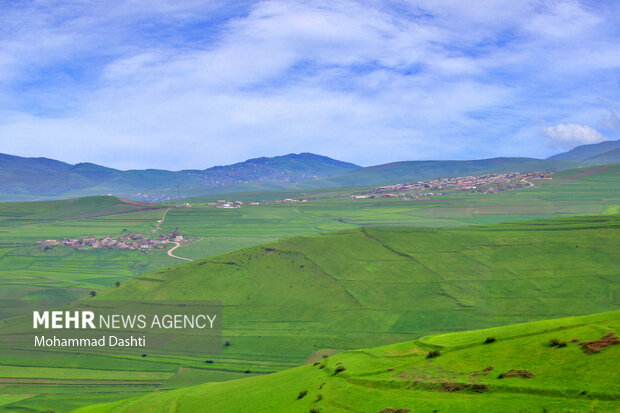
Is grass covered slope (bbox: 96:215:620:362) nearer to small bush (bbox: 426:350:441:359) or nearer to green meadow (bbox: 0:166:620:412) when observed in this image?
green meadow (bbox: 0:166:620:412)

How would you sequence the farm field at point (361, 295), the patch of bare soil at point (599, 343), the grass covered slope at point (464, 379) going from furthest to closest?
the farm field at point (361, 295) < the patch of bare soil at point (599, 343) < the grass covered slope at point (464, 379)

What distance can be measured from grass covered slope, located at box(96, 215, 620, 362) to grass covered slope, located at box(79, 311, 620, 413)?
221 ft

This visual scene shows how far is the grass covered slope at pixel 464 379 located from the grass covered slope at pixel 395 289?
67.4 metres

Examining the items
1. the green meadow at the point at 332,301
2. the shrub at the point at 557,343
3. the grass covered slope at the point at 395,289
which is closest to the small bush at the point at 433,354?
the shrub at the point at 557,343

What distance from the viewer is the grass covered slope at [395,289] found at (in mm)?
144375

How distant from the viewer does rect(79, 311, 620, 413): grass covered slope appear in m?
40.2

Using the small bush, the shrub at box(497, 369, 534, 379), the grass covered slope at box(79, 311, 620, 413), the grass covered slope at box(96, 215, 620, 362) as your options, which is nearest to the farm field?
the grass covered slope at box(96, 215, 620, 362)

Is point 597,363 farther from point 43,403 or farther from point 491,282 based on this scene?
point 491,282

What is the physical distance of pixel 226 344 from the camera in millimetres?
144500

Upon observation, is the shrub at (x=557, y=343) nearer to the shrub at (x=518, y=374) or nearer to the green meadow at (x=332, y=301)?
the shrub at (x=518, y=374)

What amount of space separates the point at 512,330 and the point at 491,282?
115895mm

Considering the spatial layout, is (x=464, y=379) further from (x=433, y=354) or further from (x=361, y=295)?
(x=361, y=295)

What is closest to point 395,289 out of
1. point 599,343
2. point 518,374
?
point 599,343

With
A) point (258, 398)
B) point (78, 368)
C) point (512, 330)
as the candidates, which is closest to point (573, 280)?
point (512, 330)
